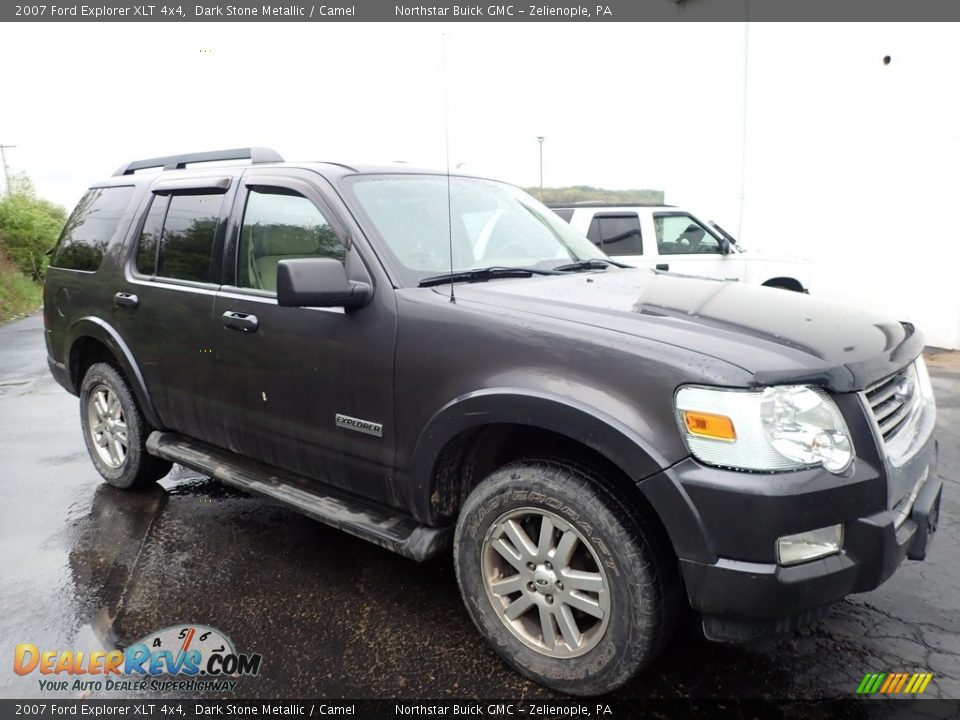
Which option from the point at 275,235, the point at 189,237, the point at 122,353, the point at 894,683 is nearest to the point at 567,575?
the point at 894,683

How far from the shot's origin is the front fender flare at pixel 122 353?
405 cm

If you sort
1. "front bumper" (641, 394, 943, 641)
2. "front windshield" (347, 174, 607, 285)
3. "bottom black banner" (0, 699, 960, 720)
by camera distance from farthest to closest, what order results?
"front windshield" (347, 174, 607, 285) < "bottom black banner" (0, 699, 960, 720) < "front bumper" (641, 394, 943, 641)

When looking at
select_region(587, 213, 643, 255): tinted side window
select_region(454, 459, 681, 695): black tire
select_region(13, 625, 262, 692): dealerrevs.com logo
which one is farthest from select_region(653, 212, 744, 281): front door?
select_region(13, 625, 262, 692): dealerrevs.com logo

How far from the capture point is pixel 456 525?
8.79 ft

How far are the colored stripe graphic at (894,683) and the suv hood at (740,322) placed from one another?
1.16 metres

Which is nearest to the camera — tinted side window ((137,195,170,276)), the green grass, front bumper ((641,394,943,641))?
front bumper ((641,394,943,641))

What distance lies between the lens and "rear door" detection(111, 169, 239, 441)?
3.56m

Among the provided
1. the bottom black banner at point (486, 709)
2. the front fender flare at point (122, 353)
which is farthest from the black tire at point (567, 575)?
the front fender flare at point (122, 353)

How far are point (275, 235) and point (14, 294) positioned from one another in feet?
56.4

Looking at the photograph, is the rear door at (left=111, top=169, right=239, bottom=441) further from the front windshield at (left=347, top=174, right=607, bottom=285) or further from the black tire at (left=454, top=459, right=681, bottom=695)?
the black tire at (left=454, top=459, right=681, bottom=695)

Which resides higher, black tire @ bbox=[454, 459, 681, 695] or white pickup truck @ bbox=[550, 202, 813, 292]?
white pickup truck @ bbox=[550, 202, 813, 292]

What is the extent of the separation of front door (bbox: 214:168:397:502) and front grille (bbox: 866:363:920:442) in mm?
1752
